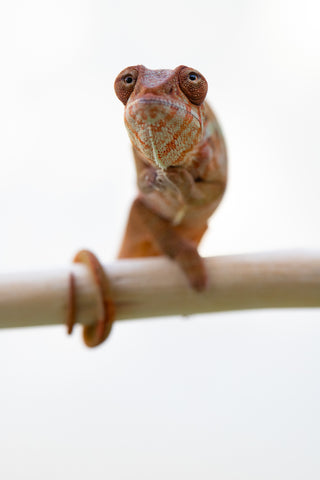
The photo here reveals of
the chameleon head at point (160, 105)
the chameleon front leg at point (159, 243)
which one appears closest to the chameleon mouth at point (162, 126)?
the chameleon head at point (160, 105)

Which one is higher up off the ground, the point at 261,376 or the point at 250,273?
the point at 250,273

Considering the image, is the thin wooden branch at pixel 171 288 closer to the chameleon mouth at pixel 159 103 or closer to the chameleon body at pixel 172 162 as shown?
the chameleon body at pixel 172 162

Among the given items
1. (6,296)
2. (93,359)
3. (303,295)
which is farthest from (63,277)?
(93,359)

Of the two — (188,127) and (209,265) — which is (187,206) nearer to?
(209,265)

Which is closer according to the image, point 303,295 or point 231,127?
point 303,295

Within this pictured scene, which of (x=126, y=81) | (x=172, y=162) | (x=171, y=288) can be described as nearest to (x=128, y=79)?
(x=126, y=81)
